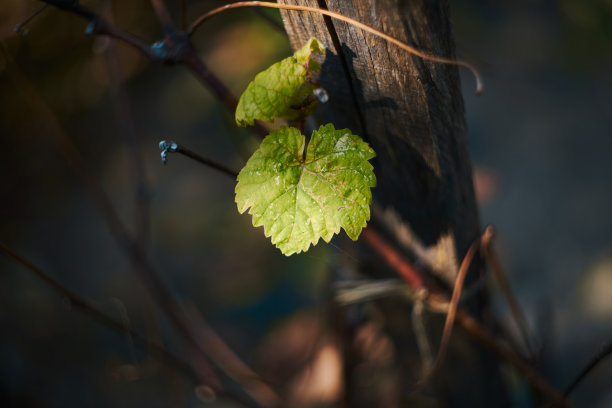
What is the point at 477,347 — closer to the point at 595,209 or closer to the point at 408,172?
the point at 408,172

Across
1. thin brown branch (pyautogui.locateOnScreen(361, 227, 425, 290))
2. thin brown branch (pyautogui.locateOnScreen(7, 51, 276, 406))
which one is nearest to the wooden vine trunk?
thin brown branch (pyautogui.locateOnScreen(361, 227, 425, 290))

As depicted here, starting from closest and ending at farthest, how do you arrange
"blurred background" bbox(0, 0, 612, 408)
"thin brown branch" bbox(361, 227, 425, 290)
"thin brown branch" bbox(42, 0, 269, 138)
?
"thin brown branch" bbox(42, 0, 269, 138) < "thin brown branch" bbox(361, 227, 425, 290) < "blurred background" bbox(0, 0, 612, 408)

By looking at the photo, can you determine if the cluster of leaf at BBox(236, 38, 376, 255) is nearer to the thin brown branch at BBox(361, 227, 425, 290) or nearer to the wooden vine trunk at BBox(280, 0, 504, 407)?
the wooden vine trunk at BBox(280, 0, 504, 407)

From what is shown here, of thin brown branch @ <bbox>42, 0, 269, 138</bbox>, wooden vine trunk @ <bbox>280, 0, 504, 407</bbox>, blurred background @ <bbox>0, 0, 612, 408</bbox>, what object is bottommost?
blurred background @ <bbox>0, 0, 612, 408</bbox>

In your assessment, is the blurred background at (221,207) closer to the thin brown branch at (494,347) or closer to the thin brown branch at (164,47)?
the thin brown branch at (494,347)

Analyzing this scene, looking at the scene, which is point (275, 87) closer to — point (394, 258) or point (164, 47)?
point (164, 47)

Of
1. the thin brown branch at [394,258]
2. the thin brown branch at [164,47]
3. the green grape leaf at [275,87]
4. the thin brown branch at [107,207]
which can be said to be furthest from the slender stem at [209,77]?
the thin brown branch at [107,207]
